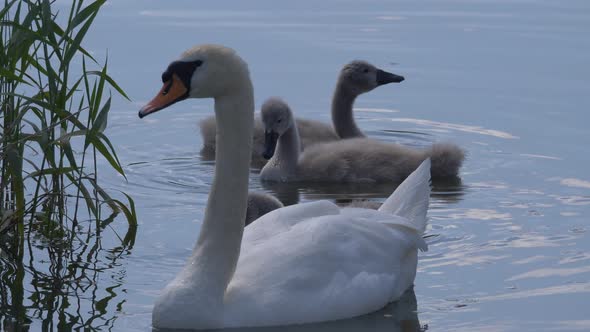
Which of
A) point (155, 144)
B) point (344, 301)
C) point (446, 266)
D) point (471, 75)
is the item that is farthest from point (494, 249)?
point (471, 75)

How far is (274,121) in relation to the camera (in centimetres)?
972

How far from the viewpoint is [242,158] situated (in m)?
6.16

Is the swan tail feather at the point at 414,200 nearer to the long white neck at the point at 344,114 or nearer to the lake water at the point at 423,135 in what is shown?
the lake water at the point at 423,135

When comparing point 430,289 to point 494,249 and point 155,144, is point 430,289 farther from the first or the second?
point 155,144

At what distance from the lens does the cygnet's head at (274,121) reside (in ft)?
31.8

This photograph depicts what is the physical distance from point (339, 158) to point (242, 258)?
330cm

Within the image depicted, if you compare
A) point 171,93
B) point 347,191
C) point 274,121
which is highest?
point 171,93

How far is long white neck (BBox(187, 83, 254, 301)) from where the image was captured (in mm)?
6086

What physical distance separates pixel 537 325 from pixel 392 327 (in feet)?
2.16

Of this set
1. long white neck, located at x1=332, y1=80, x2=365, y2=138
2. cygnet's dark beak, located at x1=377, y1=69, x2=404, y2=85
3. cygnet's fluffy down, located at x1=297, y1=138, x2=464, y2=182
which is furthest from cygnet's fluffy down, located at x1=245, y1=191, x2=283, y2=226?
cygnet's dark beak, located at x1=377, y1=69, x2=404, y2=85

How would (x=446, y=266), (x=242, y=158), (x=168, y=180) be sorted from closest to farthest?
(x=242, y=158), (x=446, y=266), (x=168, y=180)

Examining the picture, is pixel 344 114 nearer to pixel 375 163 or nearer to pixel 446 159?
pixel 375 163

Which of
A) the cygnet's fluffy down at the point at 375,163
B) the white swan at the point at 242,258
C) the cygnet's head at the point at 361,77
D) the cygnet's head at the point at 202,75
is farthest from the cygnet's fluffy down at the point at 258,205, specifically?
the cygnet's head at the point at 361,77

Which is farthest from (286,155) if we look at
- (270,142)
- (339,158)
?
(339,158)
